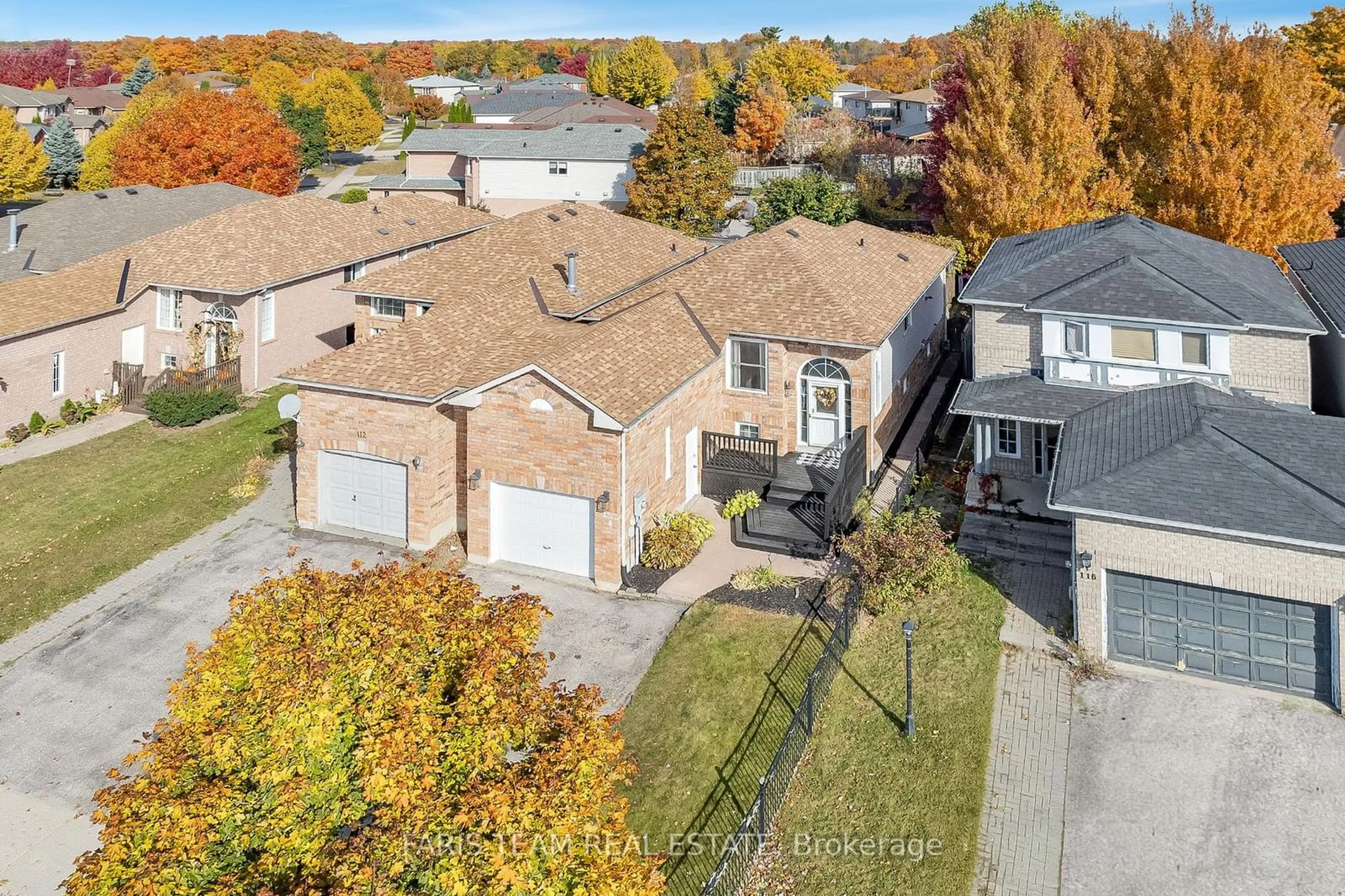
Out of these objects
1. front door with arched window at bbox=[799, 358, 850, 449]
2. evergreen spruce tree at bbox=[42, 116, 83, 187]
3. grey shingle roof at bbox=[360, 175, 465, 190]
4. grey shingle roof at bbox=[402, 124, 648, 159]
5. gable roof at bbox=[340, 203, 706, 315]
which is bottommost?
front door with arched window at bbox=[799, 358, 850, 449]

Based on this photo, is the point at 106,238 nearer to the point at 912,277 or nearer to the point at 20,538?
the point at 20,538

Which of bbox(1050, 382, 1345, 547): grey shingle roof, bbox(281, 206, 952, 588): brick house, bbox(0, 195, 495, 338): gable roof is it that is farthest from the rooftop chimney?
bbox(1050, 382, 1345, 547): grey shingle roof

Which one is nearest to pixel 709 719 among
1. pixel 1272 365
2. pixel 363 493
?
pixel 363 493

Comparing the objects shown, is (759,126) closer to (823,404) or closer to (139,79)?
(823,404)

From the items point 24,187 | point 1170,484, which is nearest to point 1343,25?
point 1170,484

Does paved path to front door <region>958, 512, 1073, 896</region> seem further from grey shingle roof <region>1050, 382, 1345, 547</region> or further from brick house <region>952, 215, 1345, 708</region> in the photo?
grey shingle roof <region>1050, 382, 1345, 547</region>

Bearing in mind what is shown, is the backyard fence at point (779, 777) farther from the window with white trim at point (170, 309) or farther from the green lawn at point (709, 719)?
the window with white trim at point (170, 309)
